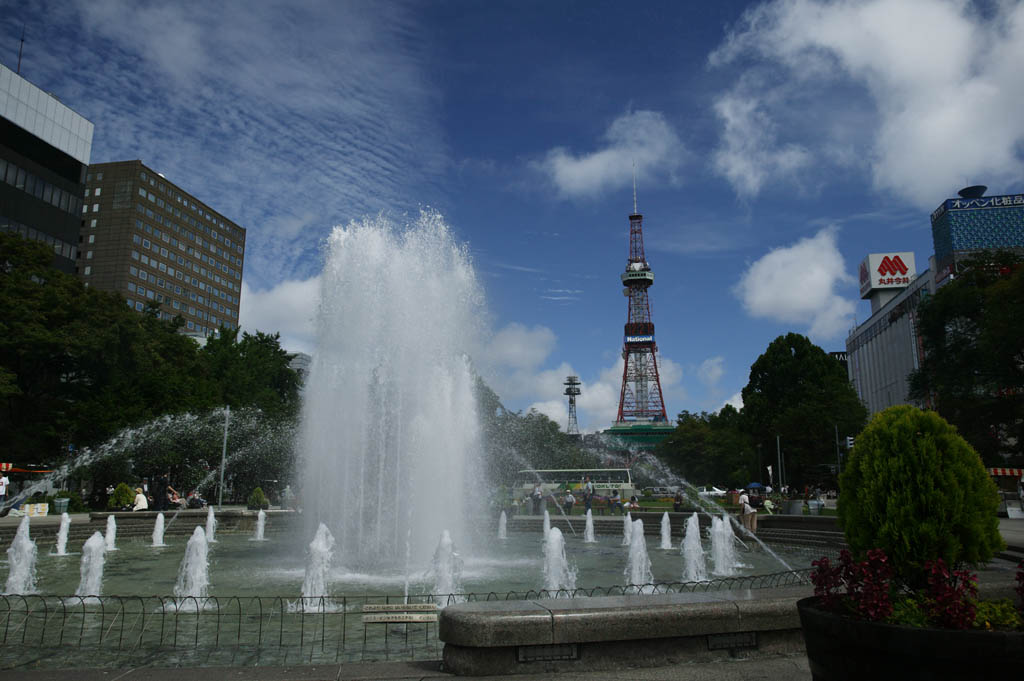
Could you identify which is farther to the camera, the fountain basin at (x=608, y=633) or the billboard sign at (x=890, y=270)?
the billboard sign at (x=890, y=270)

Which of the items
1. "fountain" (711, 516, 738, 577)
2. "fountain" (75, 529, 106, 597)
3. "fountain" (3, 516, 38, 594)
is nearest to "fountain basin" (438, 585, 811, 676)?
"fountain" (75, 529, 106, 597)

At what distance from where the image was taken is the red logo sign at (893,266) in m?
106

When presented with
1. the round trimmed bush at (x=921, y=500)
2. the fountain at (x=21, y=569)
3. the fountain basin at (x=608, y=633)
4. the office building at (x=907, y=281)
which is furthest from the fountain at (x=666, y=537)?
the office building at (x=907, y=281)

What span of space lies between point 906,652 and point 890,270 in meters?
118

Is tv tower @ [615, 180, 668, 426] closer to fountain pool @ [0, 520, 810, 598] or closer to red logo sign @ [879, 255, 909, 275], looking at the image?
red logo sign @ [879, 255, 909, 275]

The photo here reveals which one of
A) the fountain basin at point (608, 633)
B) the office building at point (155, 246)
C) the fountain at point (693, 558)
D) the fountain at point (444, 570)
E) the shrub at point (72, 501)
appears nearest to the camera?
the fountain basin at point (608, 633)

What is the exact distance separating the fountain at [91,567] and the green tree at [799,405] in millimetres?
50311

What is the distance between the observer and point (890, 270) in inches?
4208

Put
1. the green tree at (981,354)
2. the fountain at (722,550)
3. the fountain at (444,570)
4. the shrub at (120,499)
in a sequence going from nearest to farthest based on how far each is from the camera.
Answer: the fountain at (444,570)
the fountain at (722,550)
the shrub at (120,499)
the green tree at (981,354)

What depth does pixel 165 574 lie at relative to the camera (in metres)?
13.8

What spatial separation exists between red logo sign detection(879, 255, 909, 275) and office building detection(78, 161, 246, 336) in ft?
315

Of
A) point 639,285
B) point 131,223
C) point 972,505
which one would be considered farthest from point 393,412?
point 639,285

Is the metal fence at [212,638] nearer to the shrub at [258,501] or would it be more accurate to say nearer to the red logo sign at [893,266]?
the shrub at [258,501]

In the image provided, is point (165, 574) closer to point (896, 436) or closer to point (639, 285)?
point (896, 436)
